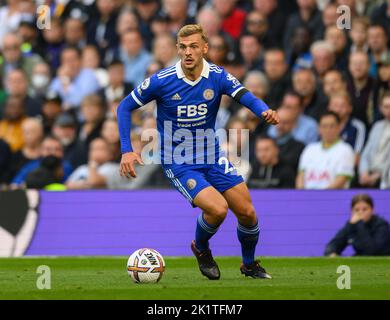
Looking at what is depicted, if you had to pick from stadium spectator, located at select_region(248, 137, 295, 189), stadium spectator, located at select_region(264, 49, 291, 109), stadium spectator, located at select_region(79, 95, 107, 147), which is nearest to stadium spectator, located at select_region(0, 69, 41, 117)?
stadium spectator, located at select_region(79, 95, 107, 147)

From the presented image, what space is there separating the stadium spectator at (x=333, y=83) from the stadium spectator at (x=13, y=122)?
5806 mm

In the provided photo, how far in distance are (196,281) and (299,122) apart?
6697 millimetres

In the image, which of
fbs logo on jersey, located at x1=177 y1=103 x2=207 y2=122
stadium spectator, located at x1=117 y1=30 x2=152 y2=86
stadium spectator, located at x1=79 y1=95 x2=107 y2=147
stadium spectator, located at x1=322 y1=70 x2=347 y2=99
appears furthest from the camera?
stadium spectator, located at x1=117 y1=30 x2=152 y2=86

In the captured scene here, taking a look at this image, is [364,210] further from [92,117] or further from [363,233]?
[92,117]

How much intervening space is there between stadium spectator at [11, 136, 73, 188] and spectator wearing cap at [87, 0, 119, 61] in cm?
308

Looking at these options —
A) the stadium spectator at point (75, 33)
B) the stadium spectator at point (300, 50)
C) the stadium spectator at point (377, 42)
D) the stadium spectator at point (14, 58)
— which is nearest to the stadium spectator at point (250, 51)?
the stadium spectator at point (300, 50)

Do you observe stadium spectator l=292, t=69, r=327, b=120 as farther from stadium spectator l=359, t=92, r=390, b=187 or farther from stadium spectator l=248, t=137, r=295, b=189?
stadium spectator l=359, t=92, r=390, b=187

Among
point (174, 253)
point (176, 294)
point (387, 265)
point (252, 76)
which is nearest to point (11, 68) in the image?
point (252, 76)

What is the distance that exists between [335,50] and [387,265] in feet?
18.2

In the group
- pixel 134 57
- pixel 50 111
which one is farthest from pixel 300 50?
pixel 50 111

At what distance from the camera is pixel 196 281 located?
11.2 meters

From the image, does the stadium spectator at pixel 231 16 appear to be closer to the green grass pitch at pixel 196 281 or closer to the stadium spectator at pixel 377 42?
the stadium spectator at pixel 377 42

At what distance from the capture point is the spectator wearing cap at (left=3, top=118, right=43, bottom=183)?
1888 cm

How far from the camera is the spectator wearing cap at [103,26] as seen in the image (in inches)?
837
